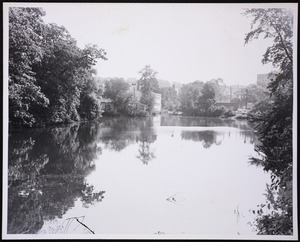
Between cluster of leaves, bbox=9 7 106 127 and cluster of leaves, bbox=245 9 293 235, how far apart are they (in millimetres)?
1672

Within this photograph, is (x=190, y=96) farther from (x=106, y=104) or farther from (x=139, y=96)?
(x=106, y=104)

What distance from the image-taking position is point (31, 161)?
10.6ft

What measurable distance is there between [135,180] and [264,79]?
1.64 m

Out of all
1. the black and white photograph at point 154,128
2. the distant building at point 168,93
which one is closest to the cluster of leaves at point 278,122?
the black and white photograph at point 154,128

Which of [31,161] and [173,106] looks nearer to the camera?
[31,161]

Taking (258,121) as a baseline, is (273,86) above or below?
above

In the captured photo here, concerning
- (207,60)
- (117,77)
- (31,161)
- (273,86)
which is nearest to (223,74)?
(207,60)

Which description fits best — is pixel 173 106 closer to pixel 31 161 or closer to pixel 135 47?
pixel 135 47

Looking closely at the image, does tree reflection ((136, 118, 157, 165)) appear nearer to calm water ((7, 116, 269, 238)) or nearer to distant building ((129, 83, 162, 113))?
calm water ((7, 116, 269, 238))

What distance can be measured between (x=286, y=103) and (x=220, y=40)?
0.90m

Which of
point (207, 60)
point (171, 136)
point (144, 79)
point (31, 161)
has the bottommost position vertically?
point (31, 161)

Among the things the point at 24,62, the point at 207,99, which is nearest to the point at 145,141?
the point at 207,99

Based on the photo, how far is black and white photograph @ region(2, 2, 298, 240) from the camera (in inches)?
126

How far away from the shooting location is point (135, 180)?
3295mm
